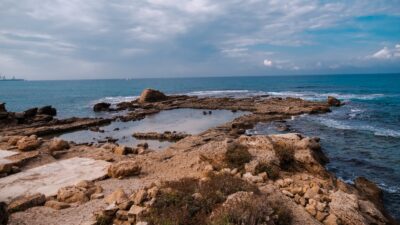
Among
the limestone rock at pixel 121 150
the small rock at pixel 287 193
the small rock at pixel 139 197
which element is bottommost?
the limestone rock at pixel 121 150

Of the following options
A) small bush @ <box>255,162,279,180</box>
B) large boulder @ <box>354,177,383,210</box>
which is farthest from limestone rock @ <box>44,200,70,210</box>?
large boulder @ <box>354,177,383,210</box>

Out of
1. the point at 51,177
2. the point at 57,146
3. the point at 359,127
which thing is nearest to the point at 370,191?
the point at 51,177

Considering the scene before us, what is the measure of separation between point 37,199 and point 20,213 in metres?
0.76

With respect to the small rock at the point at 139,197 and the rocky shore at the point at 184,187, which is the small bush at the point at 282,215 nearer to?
the rocky shore at the point at 184,187

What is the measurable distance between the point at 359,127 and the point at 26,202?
28.8 metres

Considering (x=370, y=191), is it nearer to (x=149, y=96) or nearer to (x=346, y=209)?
(x=346, y=209)

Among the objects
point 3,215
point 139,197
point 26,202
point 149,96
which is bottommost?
point 149,96

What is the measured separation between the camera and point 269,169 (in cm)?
1185

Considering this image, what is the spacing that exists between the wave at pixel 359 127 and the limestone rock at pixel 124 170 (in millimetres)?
22217

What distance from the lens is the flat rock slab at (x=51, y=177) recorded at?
36.4ft

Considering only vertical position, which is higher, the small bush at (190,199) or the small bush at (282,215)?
the small bush at (190,199)

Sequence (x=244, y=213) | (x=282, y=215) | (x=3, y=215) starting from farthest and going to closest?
(x=282, y=215)
(x=3, y=215)
(x=244, y=213)

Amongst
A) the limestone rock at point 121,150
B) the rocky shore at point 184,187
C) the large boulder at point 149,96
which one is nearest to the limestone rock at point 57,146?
the rocky shore at point 184,187

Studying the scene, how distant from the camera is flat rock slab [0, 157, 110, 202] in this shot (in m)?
11.1
